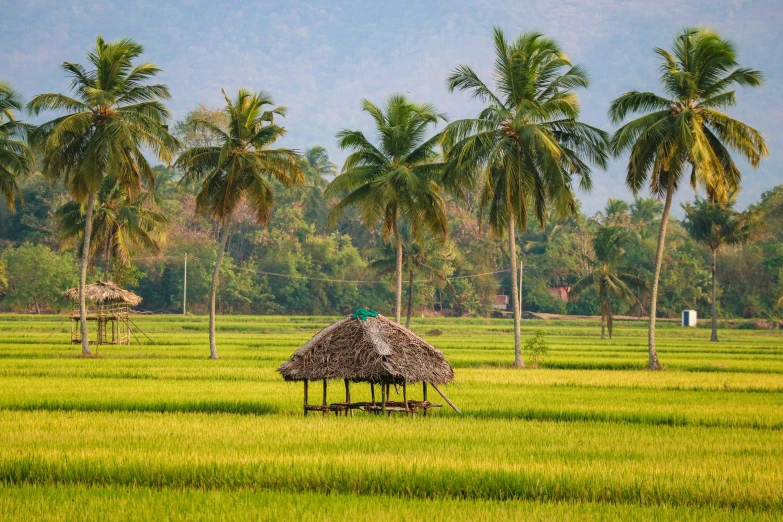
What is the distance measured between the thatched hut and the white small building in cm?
5644

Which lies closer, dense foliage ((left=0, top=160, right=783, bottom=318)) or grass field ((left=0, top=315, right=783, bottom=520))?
grass field ((left=0, top=315, right=783, bottom=520))

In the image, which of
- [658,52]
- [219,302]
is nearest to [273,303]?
[219,302]

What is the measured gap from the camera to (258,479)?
9.84 metres

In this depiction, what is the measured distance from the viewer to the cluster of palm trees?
2727cm

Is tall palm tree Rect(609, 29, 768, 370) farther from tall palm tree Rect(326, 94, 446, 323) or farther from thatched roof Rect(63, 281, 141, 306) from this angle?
thatched roof Rect(63, 281, 141, 306)

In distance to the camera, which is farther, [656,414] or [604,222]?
[604,222]

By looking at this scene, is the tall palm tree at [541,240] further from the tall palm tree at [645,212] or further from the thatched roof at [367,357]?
the thatched roof at [367,357]

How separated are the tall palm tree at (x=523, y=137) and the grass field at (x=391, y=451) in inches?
299

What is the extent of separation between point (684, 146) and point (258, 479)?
69.2 feet

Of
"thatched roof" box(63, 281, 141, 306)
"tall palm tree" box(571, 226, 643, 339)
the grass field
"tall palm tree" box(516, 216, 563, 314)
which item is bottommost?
the grass field

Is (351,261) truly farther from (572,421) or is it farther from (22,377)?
(572,421)

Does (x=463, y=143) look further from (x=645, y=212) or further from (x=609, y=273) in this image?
(x=645, y=212)

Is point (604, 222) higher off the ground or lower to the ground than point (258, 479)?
higher

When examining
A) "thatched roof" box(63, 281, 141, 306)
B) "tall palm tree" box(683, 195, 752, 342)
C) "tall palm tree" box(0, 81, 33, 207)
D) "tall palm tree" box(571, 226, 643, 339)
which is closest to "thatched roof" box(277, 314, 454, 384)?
"tall palm tree" box(0, 81, 33, 207)
